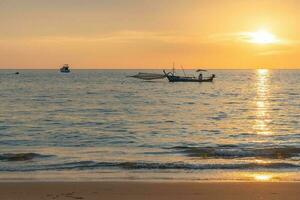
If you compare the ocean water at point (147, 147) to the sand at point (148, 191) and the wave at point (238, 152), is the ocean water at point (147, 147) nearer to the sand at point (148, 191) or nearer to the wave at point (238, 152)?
the wave at point (238, 152)

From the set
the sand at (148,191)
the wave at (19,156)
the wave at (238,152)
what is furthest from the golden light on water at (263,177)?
the wave at (19,156)

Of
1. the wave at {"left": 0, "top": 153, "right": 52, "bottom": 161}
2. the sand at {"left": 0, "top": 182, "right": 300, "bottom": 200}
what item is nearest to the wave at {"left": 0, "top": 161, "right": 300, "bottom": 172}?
the wave at {"left": 0, "top": 153, "right": 52, "bottom": 161}

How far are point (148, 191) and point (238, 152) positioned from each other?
29.7 feet

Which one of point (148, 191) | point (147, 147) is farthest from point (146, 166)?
point (147, 147)

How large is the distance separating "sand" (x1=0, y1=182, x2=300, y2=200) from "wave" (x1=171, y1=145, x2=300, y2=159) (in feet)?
20.5

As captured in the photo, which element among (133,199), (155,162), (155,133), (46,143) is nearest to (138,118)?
(155,133)

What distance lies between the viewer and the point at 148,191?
12031 mm

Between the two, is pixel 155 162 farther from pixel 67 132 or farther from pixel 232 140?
pixel 67 132

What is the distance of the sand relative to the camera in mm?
11305

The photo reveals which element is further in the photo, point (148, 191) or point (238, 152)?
point (238, 152)

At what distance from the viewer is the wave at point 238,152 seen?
19.2 metres

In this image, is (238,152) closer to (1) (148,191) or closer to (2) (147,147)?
(2) (147,147)

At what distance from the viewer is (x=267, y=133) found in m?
28.5

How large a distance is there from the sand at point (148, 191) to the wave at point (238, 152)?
625cm
